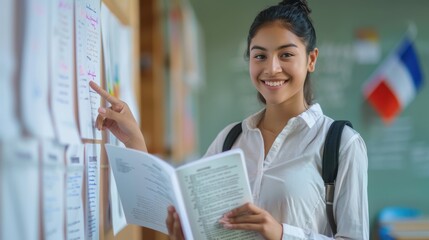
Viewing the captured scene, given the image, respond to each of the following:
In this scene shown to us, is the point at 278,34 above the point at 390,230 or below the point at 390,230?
above

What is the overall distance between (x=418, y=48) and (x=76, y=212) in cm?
381

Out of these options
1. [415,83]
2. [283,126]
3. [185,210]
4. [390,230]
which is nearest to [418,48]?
[415,83]

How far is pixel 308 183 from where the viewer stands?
44.4 inches

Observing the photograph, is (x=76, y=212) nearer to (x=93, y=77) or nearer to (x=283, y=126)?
(x=93, y=77)

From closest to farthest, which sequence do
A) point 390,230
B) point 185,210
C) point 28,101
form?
point 28,101 → point 185,210 → point 390,230

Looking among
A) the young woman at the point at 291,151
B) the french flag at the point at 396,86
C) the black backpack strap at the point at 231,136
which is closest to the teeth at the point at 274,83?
the young woman at the point at 291,151

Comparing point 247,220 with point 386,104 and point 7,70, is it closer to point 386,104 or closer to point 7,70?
point 7,70

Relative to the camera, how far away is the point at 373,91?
13.9ft

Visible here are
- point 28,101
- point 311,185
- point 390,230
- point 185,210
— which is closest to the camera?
point 28,101

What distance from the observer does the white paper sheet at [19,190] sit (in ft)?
2.35

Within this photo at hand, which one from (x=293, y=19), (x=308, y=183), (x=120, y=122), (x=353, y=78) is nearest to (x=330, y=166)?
(x=308, y=183)

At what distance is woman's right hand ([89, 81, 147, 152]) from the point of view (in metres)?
1.24

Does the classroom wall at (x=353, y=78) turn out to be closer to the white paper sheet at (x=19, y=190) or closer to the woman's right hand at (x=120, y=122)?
the woman's right hand at (x=120, y=122)

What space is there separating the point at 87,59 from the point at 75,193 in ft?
0.98
